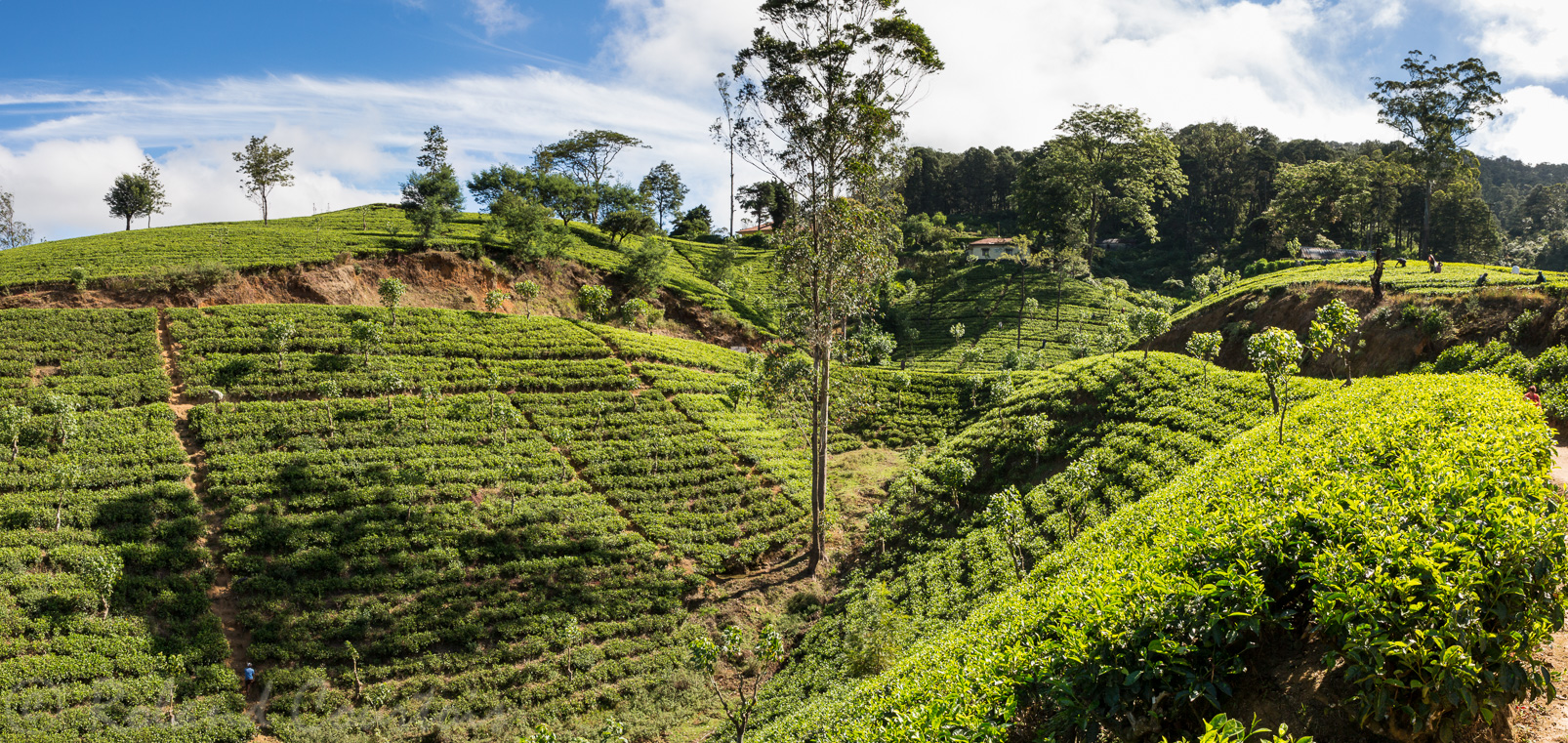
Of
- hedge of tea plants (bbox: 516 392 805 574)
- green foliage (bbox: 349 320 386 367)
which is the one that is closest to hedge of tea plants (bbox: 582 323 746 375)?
hedge of tea plants (bbox: 516 392 805 574)

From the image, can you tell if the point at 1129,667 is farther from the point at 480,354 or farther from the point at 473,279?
the point at 473,279

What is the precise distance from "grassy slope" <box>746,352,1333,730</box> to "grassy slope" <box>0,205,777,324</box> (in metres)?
33.0

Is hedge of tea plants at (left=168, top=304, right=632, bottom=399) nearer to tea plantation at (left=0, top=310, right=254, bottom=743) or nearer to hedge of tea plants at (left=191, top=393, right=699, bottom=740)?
hedge of tea plants at (left=191, top=393, right=699, bottom=740)

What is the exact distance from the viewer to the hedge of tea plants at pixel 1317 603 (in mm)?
5684

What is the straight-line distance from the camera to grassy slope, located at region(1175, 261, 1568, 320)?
99.8ft

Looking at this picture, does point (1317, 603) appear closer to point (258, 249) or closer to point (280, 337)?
point (280, 337)

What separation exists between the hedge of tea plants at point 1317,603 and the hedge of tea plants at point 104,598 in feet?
68.6

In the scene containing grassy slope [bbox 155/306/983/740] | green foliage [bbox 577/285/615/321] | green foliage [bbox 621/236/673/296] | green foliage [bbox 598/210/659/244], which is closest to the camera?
grassy slope [bbox 155/306/983/740]

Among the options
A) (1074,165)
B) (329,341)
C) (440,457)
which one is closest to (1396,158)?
(1074,165)

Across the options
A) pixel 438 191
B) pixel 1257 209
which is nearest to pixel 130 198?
pixel 438 191

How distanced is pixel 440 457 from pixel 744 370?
20.3m

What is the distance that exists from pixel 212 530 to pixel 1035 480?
103ft

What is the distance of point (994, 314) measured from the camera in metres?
62.4

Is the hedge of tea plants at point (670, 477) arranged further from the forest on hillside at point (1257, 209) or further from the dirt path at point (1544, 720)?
the forest on hillside at point (1257, 209)
